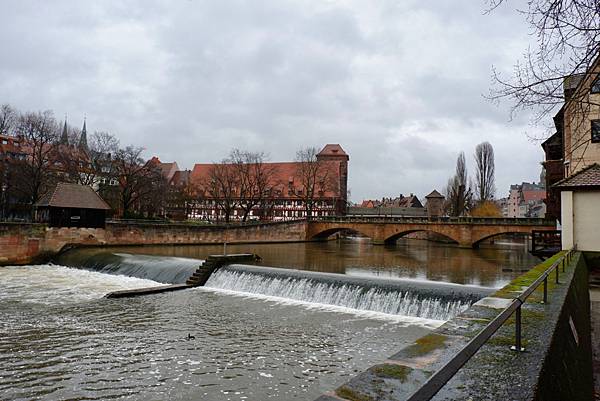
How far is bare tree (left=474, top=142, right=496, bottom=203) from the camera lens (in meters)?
59.3

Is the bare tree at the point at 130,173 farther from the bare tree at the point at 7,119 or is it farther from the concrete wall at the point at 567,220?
the concrete wall at the point at 567,220

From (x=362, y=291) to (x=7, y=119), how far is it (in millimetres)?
41107

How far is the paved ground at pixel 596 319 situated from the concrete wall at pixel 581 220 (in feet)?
3.25

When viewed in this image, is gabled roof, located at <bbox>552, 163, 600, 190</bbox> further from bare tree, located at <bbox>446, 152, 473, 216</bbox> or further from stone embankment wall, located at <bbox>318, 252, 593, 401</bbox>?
bare tree, located at <bbox>446, 152, 473, 216</bbox>

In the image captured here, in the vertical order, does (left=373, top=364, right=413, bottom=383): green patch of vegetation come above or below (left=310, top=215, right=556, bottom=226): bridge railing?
below

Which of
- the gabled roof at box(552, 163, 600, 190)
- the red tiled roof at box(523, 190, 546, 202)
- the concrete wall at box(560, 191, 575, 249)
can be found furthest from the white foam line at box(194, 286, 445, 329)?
the red tiled roof at box(523, 190, 546, 202)

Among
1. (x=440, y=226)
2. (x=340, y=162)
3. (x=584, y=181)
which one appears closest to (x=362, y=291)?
(x=584, y=181)

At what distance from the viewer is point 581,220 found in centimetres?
1564

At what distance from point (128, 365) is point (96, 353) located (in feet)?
3.82

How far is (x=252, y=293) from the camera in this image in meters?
17.0

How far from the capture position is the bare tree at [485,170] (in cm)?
5928

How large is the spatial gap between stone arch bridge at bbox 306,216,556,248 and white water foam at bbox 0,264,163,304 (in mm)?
32663

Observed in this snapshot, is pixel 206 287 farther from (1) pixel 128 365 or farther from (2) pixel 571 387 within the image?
(2) pixel 571 387

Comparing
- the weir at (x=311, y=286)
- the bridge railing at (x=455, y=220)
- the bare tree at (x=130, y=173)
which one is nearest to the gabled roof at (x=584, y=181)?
the weir at (x=311, y=286)
